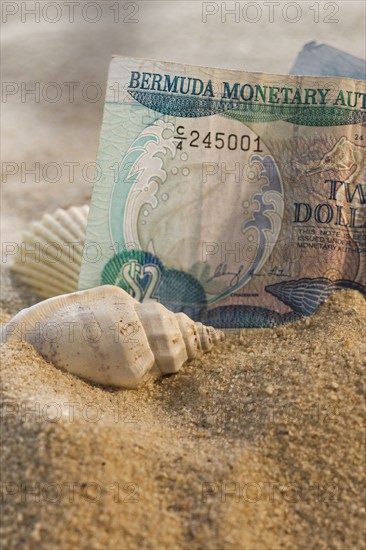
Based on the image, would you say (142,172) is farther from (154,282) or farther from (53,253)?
Result: (53,253)

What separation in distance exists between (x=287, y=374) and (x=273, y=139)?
2.92 feet

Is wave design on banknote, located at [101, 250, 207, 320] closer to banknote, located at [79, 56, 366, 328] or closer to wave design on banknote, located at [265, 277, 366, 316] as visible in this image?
banknote, located at [79, 56, 366, 328]

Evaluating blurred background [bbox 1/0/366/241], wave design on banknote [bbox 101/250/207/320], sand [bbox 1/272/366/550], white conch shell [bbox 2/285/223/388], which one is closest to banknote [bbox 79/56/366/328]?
wave design on banknote [bbox 101/250/207/320]

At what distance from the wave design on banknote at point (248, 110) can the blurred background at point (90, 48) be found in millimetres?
1126

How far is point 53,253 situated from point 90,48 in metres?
1.55

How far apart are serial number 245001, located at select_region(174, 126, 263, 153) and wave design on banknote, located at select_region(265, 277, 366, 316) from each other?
0.49 metres

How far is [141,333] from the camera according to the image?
5.56 feet

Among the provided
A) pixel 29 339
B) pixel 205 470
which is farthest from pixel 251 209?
pixel 205 470

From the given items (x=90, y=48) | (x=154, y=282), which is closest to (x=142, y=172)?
(x=154, y=282)

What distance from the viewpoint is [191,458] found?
1324 millimetres

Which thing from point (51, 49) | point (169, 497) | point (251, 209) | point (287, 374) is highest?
point (51, 49)

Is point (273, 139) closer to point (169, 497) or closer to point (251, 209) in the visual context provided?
point (251, 209)

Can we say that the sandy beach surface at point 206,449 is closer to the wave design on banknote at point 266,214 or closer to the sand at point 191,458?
the sand at point 191,458

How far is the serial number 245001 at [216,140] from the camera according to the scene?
2.15 meters
